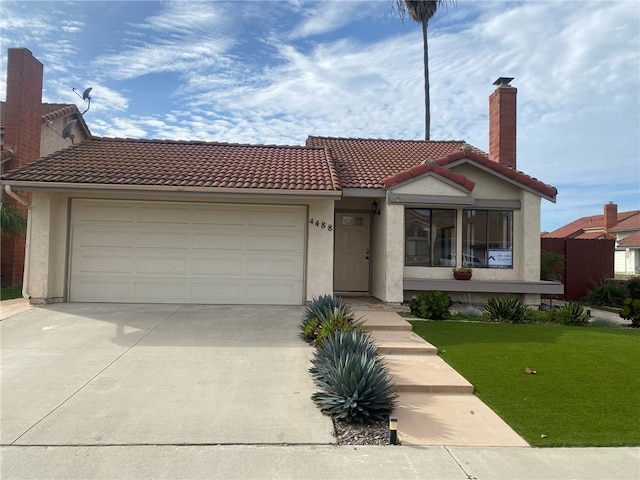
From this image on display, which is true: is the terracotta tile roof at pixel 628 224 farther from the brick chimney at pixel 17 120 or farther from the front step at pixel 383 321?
the brick chimney at pixel 17 120

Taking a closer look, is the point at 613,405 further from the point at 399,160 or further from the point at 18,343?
the point at 399,160

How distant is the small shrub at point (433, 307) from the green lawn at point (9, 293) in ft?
33.7

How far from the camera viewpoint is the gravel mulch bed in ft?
14.1

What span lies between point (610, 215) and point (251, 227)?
1451 inches

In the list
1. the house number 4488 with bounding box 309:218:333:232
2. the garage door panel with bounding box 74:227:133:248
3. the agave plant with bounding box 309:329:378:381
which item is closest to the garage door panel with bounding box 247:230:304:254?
the house number 4488 with bounding box 309:218:333:232

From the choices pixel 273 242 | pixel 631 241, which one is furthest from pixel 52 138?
pixel 631 241

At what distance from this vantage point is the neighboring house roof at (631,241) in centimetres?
3045

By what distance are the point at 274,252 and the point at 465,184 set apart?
5.03 metres

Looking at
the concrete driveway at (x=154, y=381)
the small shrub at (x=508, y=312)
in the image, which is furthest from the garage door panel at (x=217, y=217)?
the small shrub at (x=508, y=312)

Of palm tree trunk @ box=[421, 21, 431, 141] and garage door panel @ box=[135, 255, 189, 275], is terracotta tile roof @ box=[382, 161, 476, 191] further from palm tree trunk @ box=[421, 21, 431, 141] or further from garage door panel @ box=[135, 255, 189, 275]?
palm tree trunk @ box=[421, 21, 431, 141]

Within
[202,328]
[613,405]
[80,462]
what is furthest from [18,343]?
[613,405]

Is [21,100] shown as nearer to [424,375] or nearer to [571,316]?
[424,375]

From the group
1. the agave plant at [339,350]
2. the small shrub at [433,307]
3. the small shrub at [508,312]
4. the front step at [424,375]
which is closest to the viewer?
the agave plant at [339,350]

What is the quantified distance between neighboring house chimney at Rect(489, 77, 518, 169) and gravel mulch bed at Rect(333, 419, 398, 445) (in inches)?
432
